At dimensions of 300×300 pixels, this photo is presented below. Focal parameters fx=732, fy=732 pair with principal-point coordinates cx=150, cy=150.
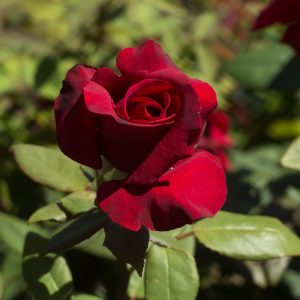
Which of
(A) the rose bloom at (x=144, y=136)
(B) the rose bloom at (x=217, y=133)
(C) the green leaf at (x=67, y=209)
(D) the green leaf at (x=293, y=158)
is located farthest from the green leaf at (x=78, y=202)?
(B) the rose bloom at (x=217, y=133)

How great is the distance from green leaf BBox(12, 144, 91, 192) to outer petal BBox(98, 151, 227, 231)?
0.18m

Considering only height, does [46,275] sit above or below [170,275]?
below

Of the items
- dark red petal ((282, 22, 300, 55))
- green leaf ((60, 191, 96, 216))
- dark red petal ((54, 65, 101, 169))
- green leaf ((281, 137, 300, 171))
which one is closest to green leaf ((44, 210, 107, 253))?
green leaf ((60, 191, 96, 216))

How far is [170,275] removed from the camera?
809 millimetres

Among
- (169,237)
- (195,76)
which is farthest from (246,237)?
(195,76)

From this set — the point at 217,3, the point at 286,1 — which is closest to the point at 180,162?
the point at 286,1

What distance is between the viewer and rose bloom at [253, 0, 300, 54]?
1060 millimetres

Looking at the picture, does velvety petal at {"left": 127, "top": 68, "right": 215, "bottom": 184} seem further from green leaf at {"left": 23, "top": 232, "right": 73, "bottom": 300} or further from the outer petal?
green leaf at {"left": 23, "top": 232, "right": 73, "bottom": 300}

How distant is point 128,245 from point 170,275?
91 mm

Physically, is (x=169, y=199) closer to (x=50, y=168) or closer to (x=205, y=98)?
(x=205, y=98)

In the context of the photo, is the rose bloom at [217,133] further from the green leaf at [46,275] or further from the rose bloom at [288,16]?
the green leaf at [46,275]

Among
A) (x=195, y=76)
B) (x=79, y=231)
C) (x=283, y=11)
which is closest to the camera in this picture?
(x=79, y=231)

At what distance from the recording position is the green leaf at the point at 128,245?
733mm

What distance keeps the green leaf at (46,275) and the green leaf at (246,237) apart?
0.17 metres
